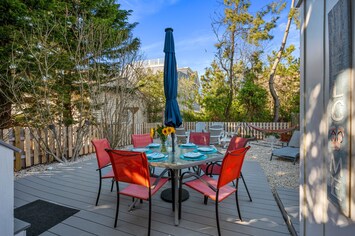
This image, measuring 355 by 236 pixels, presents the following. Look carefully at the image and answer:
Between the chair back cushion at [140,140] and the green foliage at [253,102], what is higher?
the green foliage at [253,102]

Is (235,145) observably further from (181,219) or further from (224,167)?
(181,219)

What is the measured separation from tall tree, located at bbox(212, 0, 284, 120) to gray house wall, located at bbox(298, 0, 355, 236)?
30.9 ft

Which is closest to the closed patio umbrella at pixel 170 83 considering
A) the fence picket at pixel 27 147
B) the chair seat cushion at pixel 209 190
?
the chair seat cushion at pixel 209 190

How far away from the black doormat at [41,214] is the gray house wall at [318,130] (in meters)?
2.69

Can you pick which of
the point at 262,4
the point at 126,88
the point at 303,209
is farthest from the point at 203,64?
the point at 303,209

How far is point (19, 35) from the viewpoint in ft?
15.4

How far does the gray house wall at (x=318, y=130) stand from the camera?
3.09 ft

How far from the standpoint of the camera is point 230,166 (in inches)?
83.1

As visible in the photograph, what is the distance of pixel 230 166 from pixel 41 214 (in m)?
2.51

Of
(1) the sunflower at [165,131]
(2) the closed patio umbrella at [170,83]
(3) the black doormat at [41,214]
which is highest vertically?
(2) the closed patio umbrella at [170,83]

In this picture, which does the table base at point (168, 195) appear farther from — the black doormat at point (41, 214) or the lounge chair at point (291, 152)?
the lounge chair at point (291, 152)

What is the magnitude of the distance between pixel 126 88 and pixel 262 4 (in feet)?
29.4

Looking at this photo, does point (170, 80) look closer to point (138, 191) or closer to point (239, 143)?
point (239, 143)

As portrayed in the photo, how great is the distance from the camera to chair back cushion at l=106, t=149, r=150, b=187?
2012 mm
